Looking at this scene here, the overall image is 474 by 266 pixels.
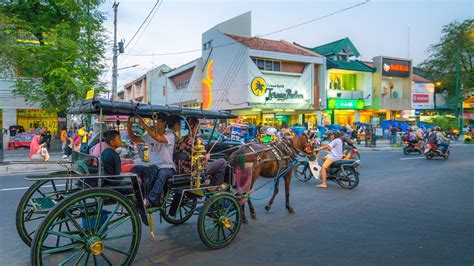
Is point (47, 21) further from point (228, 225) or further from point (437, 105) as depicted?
point (437, 105)

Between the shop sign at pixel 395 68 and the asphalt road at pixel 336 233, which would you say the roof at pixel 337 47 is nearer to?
the shop sign at pixel 395 68

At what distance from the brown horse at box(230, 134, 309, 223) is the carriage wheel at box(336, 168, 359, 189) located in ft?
9.26

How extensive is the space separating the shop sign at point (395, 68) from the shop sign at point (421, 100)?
3.51 meters

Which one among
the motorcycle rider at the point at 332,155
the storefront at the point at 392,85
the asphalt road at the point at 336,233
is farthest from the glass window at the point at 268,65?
the asphalt road at the point at 336,233

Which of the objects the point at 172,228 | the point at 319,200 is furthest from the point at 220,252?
the point at 319,200

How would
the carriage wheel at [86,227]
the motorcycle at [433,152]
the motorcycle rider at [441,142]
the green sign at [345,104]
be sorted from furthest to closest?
the green sign at [345,104] < the motorcycle rider at [441,142] < the motorcycle at [433,152] < the carriage wheel at [86,227]

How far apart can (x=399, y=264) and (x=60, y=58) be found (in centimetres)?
1756

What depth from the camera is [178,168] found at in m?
5.18

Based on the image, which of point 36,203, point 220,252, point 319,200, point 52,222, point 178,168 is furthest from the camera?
point 319,200

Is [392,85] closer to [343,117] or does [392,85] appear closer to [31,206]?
[343,117]

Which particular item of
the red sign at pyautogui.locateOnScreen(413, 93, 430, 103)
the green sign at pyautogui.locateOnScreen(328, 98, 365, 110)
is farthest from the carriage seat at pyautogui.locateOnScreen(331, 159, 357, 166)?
the red sign at pyautogui.locateOnScreen(413, 93, 430, 103)

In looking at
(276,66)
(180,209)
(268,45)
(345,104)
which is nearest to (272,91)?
(276,66)

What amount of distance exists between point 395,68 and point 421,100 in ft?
22.3

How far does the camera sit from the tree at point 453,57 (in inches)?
1592
